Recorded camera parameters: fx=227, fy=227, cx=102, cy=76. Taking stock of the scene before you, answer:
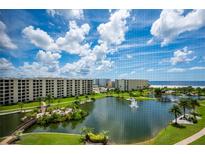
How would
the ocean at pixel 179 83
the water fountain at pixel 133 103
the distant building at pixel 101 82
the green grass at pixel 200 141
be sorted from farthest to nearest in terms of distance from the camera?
the water fountain at pixel 133 103
the distant building at pixel 101 82
the ocean at pixel 179 83
the green grass at pixel 200 141

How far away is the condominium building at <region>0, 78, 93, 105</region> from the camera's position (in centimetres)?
639

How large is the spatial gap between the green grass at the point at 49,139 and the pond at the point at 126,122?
253 millimetres

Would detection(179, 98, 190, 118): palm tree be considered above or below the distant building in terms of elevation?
below

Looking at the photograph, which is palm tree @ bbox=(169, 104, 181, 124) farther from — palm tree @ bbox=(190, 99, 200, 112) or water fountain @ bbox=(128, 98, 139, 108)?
water fountain @ bbox=(128, 98, 139, 108)

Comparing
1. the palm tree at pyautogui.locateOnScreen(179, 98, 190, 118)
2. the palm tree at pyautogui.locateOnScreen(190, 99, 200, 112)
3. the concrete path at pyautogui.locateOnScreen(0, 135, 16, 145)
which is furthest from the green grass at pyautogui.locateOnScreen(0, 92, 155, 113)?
the palm tree at pyautogui.locateOnScreen(190, 99, 200, 112)

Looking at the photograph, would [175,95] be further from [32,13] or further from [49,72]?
[32,13]

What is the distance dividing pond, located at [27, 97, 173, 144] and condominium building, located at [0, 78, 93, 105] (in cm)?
93

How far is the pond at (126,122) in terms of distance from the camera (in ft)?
19.1

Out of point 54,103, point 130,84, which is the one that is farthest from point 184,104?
point 54,103

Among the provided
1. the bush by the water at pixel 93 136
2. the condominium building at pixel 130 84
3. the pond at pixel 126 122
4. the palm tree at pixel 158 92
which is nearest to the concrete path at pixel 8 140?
the pond at pixel 126 122

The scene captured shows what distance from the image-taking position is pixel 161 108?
6.20 m

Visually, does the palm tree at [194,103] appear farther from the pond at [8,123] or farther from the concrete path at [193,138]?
the pond at [8,123]
